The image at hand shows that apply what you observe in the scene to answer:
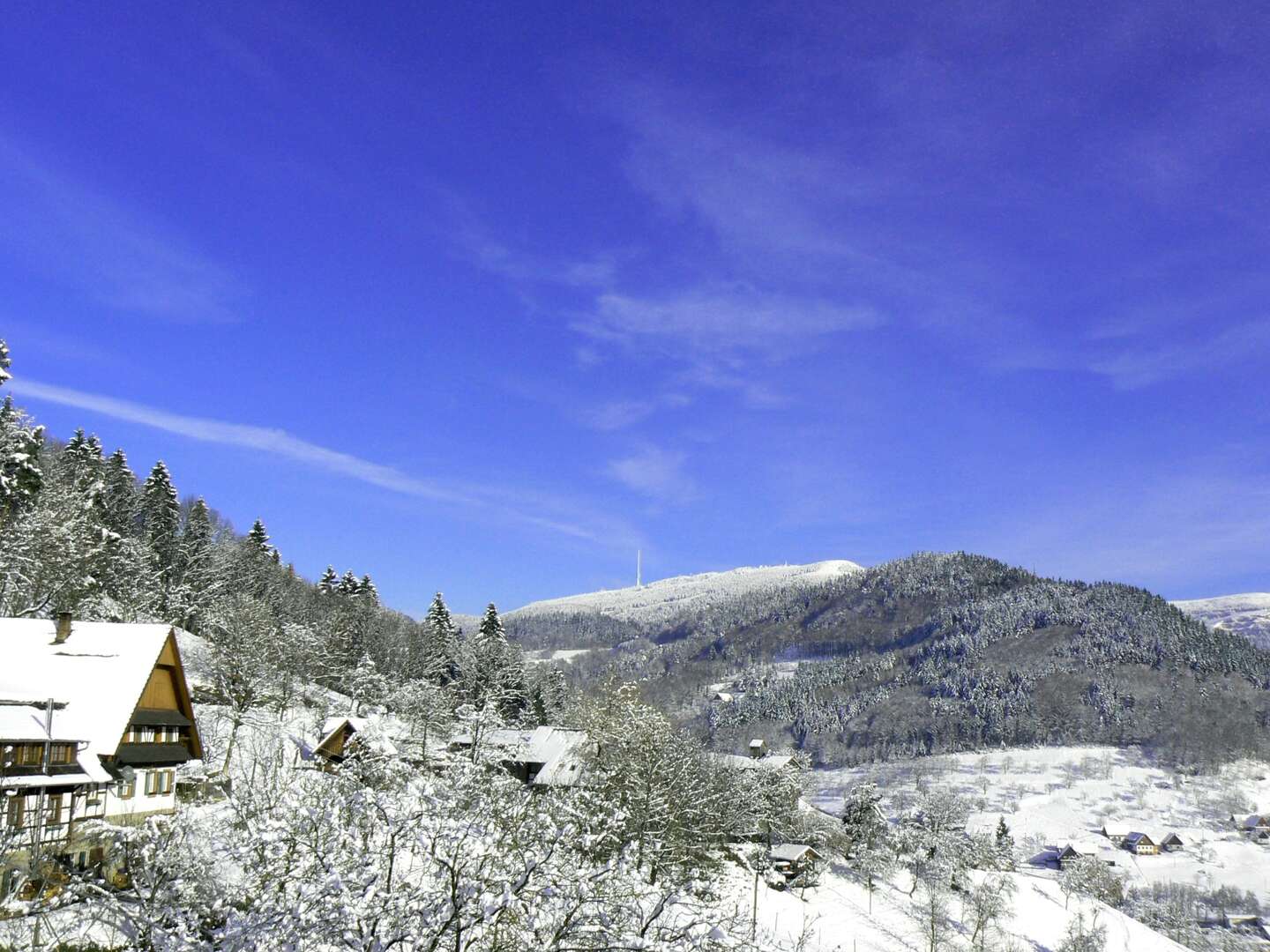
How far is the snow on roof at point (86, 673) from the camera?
33562 millimetres

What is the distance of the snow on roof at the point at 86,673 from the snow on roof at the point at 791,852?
55.2 metres

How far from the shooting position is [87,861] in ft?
102

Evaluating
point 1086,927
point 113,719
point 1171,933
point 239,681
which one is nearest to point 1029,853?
point 1171,933

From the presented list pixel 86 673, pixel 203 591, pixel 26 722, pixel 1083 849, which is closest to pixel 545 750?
pixel 203 591

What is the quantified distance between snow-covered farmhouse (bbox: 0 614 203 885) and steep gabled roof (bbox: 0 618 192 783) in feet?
0.13

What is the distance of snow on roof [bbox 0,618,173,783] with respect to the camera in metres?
33.6

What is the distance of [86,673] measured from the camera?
119ft

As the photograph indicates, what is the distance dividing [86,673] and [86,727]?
119 inches

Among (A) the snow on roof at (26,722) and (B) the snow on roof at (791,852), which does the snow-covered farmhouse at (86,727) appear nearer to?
(A) the snow on roof at (26,722)

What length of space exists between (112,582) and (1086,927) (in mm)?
97331

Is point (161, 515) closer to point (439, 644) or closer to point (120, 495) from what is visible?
point (120, 495)

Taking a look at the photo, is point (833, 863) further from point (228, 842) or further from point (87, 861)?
point (228, 842)

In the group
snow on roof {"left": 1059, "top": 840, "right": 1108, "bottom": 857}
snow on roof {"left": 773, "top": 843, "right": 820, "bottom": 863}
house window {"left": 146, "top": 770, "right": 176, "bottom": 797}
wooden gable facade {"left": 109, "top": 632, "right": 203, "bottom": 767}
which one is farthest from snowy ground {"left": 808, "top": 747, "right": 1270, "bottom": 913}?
wooden gable facade {"left": 109, "top": 632, "right": 203, "bottom": 767}

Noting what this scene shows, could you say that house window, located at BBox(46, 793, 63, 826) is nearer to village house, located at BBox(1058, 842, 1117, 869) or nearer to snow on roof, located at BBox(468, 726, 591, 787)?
snow on roof, located at BBox(468, 726, 591, 787)
